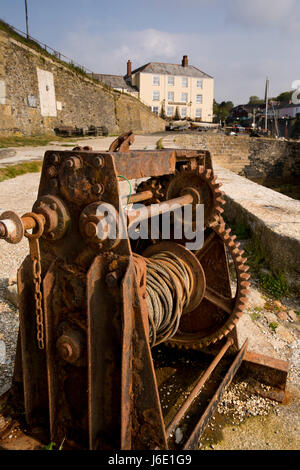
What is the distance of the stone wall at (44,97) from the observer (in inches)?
852

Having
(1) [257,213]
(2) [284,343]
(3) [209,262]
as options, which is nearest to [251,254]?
(1) [257,213]

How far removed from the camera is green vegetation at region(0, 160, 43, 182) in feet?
35.9

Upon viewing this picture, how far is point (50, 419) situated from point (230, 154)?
25644mm

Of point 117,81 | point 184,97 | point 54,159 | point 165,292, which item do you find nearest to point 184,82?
point 184,97

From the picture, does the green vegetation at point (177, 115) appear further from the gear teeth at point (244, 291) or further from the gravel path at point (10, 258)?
the gear teeth at point (244, 291)

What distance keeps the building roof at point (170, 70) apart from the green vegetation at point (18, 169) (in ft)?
160

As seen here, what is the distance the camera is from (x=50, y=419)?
6.56 ft

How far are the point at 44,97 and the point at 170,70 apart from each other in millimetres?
37766

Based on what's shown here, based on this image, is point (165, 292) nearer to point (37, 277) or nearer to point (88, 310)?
point (88, 310)

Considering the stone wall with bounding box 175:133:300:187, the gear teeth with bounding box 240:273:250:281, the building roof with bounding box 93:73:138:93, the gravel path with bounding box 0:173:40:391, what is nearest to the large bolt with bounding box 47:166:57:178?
the gear teeth with bounding box 240:273:250:281

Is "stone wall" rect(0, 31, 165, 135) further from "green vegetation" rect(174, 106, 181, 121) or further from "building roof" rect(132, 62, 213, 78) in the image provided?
"building roof" rect(132, 62, 213, 78)

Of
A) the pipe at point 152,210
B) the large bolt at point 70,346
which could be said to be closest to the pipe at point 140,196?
the pipe at point 152,210

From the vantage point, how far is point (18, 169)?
11359mm

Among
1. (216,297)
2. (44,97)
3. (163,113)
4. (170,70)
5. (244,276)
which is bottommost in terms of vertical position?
(216,297)
